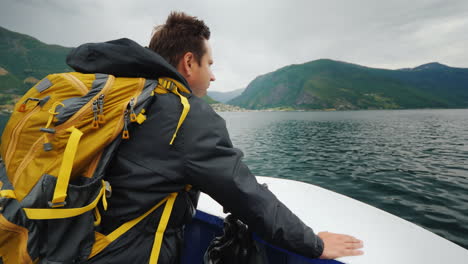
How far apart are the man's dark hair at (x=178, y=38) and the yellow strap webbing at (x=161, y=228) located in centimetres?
115

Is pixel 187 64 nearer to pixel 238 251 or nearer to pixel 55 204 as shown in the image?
pixel 55 204

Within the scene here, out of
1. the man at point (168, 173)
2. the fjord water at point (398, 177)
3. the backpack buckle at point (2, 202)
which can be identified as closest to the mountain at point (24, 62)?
the fjord water at point (398, 177)

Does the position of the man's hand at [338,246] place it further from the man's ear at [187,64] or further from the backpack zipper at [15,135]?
the backpack zipper at [15,135]

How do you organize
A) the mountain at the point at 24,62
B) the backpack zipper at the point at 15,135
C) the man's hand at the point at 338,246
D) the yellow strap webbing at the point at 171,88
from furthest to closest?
the mountain at the point at 24,62, the man's hand at the point at 338,246, the yellow strap webbing at the point at 171,88, the backpack zipper at the point at 15,135

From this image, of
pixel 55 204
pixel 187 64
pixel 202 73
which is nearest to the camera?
pixel 55 204

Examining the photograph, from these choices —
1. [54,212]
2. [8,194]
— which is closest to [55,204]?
[54,212]

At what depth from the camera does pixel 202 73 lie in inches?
74.0

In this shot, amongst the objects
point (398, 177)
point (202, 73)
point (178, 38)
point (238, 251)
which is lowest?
point (398, 177)

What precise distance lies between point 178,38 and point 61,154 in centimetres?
122

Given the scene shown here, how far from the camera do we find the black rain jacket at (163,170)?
1.23 meters

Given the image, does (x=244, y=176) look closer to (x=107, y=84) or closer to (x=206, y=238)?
(x=107, y=84)

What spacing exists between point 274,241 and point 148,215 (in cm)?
86

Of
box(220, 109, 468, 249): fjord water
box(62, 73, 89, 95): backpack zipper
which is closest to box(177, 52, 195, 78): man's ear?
box(62, 73, 89, 95): backpack zipper

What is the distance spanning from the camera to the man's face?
1835 mm
